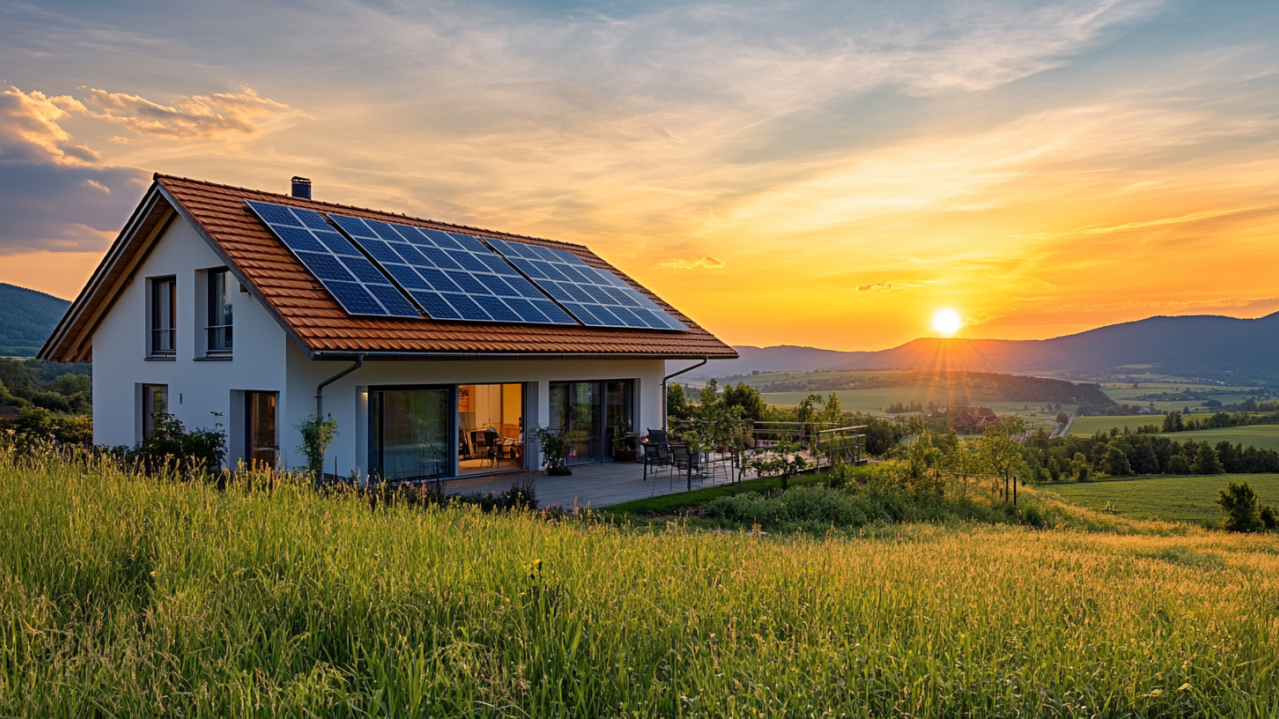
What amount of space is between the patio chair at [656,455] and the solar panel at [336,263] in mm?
5951

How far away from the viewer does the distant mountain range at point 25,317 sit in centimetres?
7525

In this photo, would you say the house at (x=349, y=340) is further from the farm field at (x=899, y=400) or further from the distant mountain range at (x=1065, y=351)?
the distant mountain range at (x=1065, y=351)

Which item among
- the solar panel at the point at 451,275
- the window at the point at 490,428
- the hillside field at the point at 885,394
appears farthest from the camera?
the hillside field at the point at 885,394

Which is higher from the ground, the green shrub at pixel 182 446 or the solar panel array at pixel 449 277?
the solar panel array at pixel 449 277

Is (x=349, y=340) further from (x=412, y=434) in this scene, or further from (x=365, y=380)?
(x=412, y=434)

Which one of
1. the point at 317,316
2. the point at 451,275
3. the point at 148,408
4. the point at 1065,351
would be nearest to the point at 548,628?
the point at 317,316

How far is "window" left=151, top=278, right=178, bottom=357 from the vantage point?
16.8 metres

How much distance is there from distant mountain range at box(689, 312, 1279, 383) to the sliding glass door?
61.6 metres

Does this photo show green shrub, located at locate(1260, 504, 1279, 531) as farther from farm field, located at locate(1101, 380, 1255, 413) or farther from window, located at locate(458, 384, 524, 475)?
farm field, located at locate(1101, 380, 1255, 413)

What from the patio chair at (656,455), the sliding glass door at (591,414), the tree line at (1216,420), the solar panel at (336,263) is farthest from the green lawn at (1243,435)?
the solar panel at (336,263)

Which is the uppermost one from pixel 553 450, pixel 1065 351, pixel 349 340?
pixel 1065 351

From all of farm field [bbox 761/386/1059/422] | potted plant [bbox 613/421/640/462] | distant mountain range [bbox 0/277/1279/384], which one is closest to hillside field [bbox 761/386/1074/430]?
farm field [bbox 761/386/1059/422]

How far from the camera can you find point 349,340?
13.2 metres

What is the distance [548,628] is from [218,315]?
1502cm
